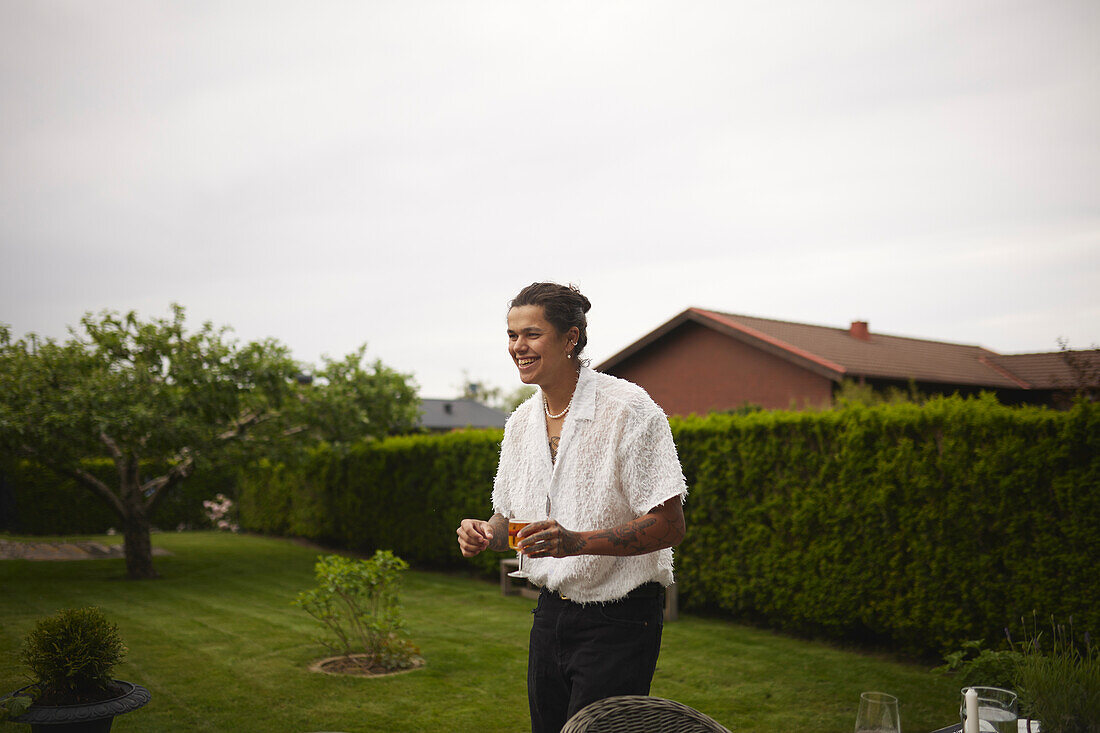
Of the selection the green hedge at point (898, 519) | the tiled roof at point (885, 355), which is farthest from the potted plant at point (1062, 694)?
the tiled roof at point (885, 355)

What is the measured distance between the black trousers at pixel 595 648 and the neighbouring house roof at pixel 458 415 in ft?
113

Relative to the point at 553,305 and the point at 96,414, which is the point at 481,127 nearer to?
the point at 96,414

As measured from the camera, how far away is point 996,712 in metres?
2.15

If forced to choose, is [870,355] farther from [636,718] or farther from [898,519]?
[636,718]

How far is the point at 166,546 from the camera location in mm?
18234

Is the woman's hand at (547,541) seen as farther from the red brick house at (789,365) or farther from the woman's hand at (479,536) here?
the red brick house at (789,365)

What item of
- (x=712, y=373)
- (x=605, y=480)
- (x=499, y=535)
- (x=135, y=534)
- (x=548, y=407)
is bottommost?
(x=135, y=534)

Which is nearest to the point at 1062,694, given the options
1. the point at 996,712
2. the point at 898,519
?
the point at 996,712

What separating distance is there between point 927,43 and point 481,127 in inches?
231

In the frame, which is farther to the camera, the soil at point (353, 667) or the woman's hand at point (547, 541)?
the soil at point (353, 667)

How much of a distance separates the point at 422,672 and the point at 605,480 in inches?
215

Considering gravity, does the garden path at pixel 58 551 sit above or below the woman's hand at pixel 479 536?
below

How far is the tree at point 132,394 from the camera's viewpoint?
36.1 ft

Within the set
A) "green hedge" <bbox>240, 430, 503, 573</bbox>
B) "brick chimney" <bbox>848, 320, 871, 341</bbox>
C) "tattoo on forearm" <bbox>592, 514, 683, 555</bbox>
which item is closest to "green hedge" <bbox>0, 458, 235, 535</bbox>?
"green hedge" <bbox>240, 430, 503, 573</bbox>
